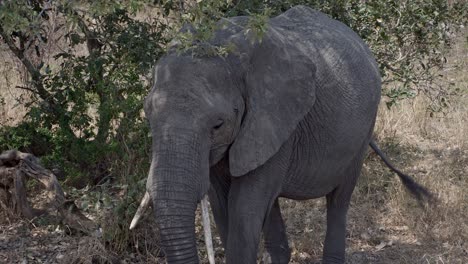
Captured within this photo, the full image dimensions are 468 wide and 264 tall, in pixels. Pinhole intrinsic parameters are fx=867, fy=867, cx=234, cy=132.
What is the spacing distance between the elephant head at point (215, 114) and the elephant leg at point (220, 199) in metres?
0.37

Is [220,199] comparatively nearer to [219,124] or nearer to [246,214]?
[246,214]

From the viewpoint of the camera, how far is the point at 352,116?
5379 mm

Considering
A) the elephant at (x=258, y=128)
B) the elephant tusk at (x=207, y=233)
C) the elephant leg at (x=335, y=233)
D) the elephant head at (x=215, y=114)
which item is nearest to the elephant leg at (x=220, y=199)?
the elephant at (x=258, y=128)

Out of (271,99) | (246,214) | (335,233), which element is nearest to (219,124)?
(271,99)

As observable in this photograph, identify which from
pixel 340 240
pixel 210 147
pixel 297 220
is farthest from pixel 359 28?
pixel 210 147

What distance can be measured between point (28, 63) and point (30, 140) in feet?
2.07

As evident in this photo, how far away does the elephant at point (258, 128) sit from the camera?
4.19 metres

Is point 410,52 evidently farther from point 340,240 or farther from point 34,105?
point 34,105

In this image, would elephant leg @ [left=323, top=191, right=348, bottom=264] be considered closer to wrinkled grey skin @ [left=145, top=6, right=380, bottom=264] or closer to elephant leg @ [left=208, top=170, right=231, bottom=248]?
wrinkled grey skin @ [left=145, top=6, right=380, bottom=264]

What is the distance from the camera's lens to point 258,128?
4602mm

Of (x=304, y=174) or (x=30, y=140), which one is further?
(x=30, y=140)

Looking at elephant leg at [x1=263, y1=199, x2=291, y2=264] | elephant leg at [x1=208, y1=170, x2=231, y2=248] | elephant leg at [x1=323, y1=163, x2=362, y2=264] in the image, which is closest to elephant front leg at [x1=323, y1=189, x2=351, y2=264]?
elephant leg at [x1=323, y1=163, x2=362, y2=264]

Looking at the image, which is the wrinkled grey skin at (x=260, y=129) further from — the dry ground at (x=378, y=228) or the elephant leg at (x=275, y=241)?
the dry ground at (x=378, y=228)

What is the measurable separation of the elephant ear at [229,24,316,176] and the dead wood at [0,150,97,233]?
177 cm
